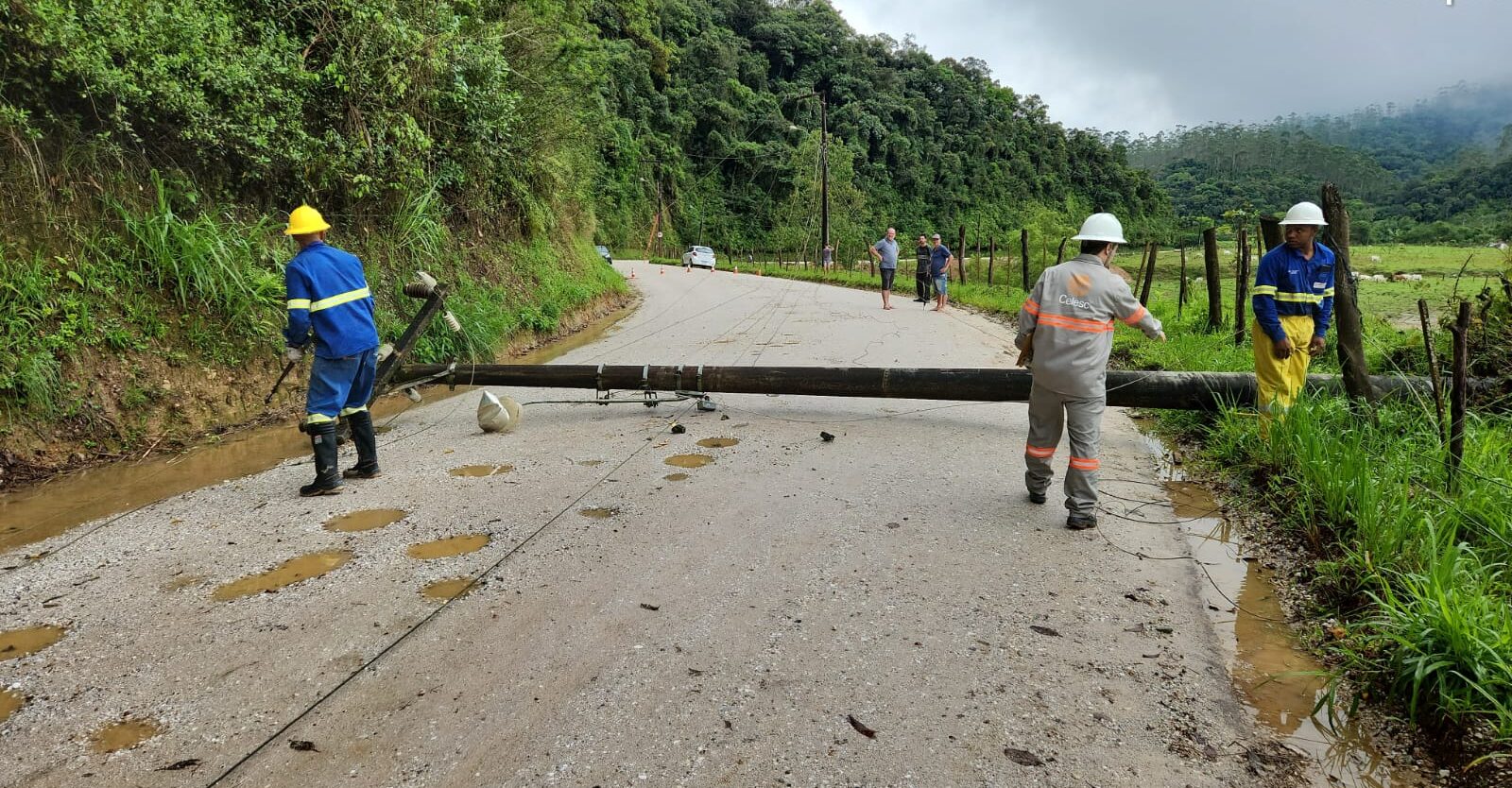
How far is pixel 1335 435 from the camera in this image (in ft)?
15.4

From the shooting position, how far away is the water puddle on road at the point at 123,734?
2.40 meters

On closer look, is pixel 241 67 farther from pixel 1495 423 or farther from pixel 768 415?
pixel 1495 423

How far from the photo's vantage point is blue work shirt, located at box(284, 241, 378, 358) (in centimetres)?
486

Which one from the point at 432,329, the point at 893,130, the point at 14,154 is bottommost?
the point at 432,329

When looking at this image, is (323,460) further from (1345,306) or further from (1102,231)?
(1345,306)

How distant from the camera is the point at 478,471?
541 cm

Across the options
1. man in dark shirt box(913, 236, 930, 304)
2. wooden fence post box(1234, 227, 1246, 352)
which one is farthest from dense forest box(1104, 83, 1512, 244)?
man in dark shirt box(913, 236, 930, 304)

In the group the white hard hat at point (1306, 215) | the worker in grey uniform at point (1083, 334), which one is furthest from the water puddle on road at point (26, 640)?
the white hard hat at point (1306, 215)

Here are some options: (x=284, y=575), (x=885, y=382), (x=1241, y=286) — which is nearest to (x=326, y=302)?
(x=284, y=575)

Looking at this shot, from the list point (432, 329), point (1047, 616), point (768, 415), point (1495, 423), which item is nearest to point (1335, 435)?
point (1495, 423)

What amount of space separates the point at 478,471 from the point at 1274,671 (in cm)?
467

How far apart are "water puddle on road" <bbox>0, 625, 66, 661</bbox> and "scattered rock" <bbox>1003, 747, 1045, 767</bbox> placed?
12.0ft

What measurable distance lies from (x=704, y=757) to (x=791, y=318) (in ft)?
40.4

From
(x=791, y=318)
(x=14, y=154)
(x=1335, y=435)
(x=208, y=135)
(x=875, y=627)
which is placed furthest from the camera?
(x=791, y=318)
